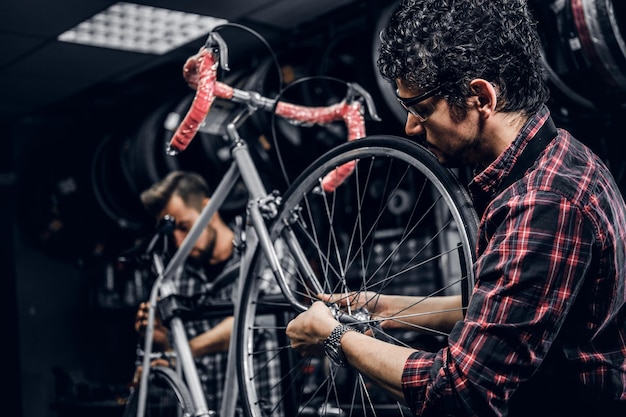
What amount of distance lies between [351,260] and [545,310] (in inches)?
52.1

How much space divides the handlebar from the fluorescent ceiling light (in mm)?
1582

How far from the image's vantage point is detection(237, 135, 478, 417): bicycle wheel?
1.44 m

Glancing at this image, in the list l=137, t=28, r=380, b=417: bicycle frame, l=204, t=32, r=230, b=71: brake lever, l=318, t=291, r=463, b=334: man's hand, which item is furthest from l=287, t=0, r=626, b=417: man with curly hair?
l=204, t=32, r=230, b=71: brake lever

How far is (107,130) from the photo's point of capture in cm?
459

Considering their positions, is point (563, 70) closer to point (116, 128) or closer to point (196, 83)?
point (196, 83)

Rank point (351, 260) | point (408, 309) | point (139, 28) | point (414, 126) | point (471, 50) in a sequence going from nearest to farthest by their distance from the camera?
point (471, 50)
point (414, 126)
point (408, 309)
point (351, 260)
point (139, 28)

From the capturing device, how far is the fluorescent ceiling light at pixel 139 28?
11.1ft

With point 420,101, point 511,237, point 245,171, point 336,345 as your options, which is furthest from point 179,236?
point 511,237

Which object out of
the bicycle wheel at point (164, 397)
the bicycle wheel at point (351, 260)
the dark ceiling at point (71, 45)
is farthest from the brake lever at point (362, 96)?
the dark ceiling at point (71, 45)

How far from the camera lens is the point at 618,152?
2391 millimetres

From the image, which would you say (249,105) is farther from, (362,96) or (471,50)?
(471,50)

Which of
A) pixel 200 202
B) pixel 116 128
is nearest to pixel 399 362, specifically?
pixel 200 202

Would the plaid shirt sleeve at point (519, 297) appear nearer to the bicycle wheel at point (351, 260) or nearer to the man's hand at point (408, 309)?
the bicycle wheel at point (351, 260)

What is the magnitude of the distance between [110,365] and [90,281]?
673 millimetres
